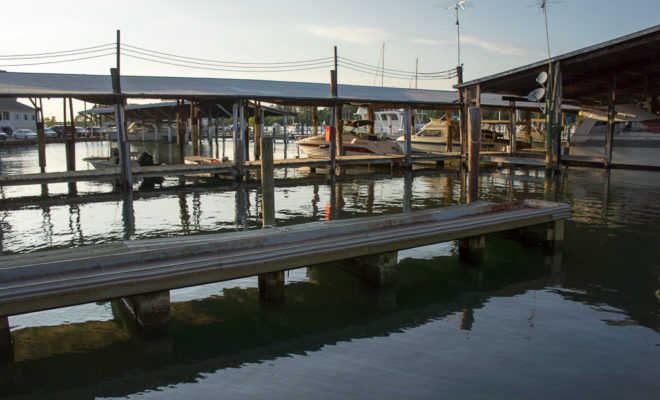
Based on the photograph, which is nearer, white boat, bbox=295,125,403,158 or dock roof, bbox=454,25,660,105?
dock roof, bbox=454,25,660,105

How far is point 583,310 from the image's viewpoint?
6.56 metres

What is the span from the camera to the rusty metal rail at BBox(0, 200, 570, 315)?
5.13 m

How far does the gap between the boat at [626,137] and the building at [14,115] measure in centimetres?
6729

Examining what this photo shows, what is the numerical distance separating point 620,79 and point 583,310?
19.5 metres

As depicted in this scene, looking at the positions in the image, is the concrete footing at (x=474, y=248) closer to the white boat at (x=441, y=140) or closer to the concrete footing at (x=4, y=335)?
the concrete footing at (x=4, y=335)

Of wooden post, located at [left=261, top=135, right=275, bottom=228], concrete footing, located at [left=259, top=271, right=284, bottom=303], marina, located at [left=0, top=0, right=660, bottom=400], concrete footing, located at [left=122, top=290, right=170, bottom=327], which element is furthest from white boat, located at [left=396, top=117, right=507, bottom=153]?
concrete footing, located at [left=122, top=290, right=170, bottom=327]

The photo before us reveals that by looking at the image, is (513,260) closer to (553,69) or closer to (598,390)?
(598,390)

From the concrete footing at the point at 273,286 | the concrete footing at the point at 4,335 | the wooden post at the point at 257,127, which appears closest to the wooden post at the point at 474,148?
the concrete footing at the point at 273,286

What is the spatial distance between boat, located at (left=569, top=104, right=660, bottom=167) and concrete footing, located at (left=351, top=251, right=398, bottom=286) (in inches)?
754

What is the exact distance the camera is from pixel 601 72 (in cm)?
2108

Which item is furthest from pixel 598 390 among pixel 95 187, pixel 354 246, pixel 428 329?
pixel 95 187

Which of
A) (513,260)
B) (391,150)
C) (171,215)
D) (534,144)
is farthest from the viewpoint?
(534,144)

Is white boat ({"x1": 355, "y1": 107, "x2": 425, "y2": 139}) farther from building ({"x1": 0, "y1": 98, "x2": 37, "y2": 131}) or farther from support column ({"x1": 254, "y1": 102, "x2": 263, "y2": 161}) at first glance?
building ({"x1": 0, "y1": 98, "x2": 37, "y2": 131})

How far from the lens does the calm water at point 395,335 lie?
15.7ft
